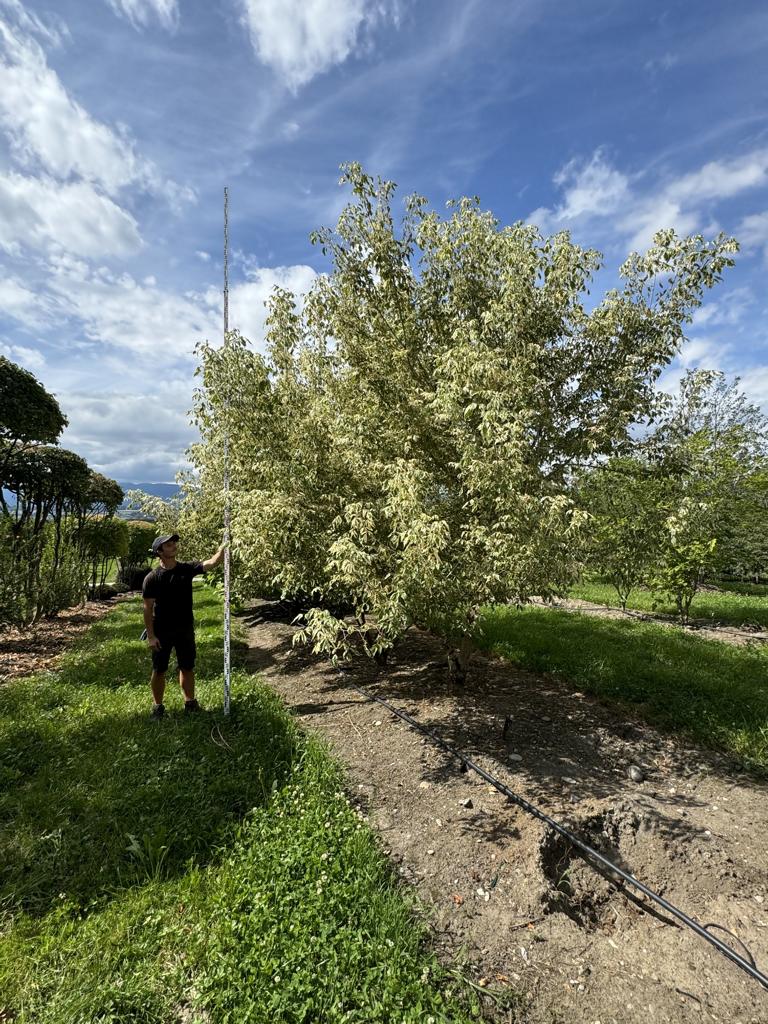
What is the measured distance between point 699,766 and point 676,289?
4877 mm

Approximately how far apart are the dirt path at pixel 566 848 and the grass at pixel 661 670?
416mm

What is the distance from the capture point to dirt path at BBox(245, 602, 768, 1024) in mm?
2531

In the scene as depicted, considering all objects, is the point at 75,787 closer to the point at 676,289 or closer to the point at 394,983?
the point at 394,983

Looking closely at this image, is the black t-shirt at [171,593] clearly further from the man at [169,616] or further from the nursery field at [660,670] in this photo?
the nursery field at [660,670]

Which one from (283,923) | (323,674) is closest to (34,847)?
(283,923)

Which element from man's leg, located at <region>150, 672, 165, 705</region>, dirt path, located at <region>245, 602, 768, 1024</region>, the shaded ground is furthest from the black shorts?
the shaded ground

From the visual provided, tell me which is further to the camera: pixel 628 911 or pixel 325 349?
pixel 325 349

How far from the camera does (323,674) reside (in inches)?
304

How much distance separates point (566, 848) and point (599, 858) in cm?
31

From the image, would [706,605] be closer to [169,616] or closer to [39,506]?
[169,616]

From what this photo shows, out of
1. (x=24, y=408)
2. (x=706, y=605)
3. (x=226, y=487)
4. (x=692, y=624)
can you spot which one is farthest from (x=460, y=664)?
(x=706, y=605)

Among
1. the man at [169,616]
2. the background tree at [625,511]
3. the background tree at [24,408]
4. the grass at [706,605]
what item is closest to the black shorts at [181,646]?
the man at [169,616]

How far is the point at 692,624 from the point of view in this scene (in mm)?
11812

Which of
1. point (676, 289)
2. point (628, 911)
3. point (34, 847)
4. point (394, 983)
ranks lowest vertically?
point (628, 911)
